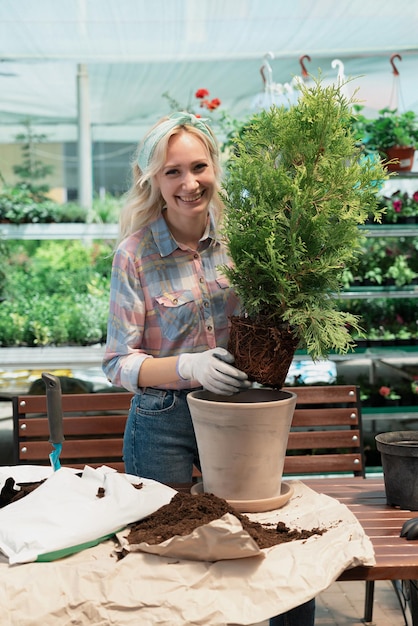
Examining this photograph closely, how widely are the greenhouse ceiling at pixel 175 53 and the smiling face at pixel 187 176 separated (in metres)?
2.00

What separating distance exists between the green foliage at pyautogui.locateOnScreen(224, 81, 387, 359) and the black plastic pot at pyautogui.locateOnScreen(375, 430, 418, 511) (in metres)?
0.30

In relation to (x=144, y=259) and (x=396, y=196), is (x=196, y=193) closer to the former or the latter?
(x=144, y=259)

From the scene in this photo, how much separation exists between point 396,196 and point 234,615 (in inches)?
145

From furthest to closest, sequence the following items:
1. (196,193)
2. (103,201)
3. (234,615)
A: (103,201) → (196,193) → (234,615)

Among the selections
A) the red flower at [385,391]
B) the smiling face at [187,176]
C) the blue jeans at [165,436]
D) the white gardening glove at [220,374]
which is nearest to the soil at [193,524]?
the white gardening glove at [220,374]

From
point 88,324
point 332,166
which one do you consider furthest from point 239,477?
point 88,324

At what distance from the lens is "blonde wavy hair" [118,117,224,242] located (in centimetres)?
212

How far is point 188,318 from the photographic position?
217 centimetres

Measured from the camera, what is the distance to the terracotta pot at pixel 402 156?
15.0 feet

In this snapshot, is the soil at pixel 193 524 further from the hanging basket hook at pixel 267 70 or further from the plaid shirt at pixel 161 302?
the hanging basket hook at pixel 267 70

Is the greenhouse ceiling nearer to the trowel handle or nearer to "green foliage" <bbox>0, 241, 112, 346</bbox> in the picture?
"green foliage" <bbox>0, 241, 112, 346</bbox>

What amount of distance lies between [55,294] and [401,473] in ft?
10.8

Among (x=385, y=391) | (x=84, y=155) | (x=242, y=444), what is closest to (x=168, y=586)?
(x=242, y=444)

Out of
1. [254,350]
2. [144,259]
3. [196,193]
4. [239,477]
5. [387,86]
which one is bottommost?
[239,477]
